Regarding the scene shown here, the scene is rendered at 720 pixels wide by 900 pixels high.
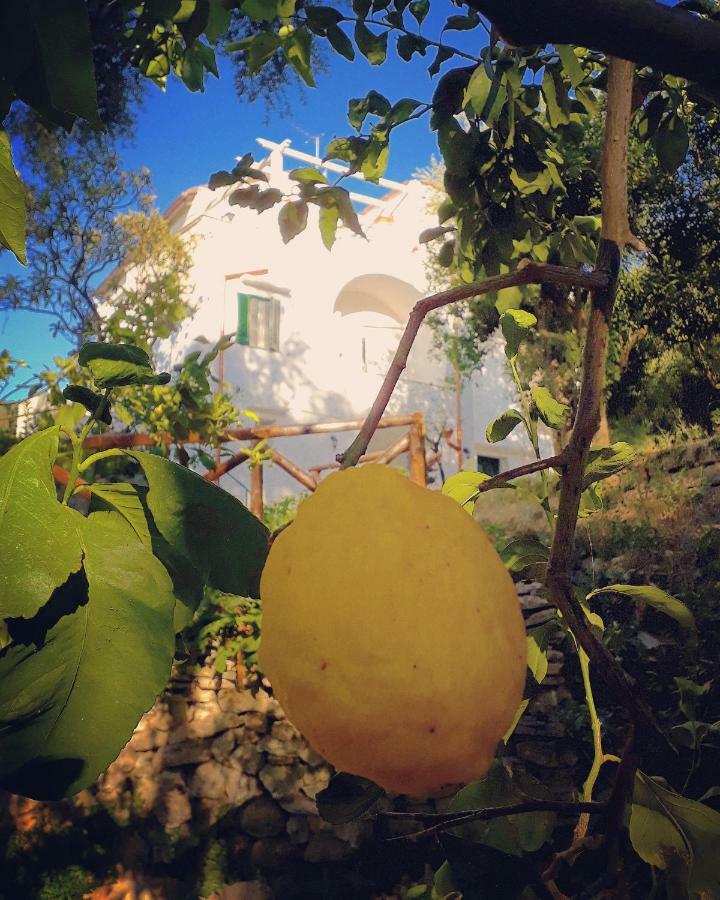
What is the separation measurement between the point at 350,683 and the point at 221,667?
3.67 metres

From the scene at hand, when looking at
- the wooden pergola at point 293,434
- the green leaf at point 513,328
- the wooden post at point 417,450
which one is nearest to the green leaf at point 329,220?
the green leaf at point 513,328

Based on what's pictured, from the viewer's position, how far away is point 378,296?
39.1ft

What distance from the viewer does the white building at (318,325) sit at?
999 centimetres

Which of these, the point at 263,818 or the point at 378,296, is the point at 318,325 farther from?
the point at 263,818

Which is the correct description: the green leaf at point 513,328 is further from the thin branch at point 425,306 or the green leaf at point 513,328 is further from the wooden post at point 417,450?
the wooden post at point 417,450

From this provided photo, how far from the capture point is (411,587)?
1.15 ft

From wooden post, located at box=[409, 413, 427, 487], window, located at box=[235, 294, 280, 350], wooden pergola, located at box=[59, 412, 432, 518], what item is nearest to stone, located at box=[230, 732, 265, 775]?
wooden pergola, located at box=[59, 412, 432, 518]

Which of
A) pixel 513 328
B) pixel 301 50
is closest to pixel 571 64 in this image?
pixel 513 328

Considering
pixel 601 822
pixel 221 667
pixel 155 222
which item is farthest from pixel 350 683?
pixel 155 222

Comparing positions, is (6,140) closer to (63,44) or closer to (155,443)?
(63,44)

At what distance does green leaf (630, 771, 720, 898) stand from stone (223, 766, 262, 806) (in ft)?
11.3

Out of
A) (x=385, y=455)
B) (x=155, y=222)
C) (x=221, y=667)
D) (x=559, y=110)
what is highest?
(x=155, y=222)

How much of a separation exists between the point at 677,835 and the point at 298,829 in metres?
3.34

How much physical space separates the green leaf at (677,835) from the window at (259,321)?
32.5 feet
